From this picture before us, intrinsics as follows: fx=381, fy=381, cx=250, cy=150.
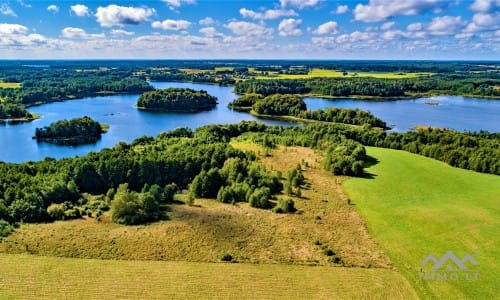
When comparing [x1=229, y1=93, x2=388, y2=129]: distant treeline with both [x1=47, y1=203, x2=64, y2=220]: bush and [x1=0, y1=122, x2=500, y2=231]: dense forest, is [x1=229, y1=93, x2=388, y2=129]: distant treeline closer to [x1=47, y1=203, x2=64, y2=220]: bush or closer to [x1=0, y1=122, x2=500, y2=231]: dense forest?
[x1=0, y1=122, x2=500, y2=231]: dense forest

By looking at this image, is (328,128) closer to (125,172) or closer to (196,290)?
(125,172)

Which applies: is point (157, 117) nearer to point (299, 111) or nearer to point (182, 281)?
point (299, 111)

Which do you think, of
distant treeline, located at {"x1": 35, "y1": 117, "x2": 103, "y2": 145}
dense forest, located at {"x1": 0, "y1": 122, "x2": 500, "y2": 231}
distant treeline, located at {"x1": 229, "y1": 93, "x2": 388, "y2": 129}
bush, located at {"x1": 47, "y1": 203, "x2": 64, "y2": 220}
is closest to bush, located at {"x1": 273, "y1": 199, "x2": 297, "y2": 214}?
dense forest, located at {"x1": 0, "y1": 122, "x2": 500, "y2": 231}

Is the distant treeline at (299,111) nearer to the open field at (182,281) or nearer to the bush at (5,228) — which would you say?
the open field at (182,281)

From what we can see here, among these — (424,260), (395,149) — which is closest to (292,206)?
(424,260)

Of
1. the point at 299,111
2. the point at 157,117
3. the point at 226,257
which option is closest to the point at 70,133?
the point at 157,117

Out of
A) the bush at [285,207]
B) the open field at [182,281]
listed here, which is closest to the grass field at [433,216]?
the open field at [182,281]
